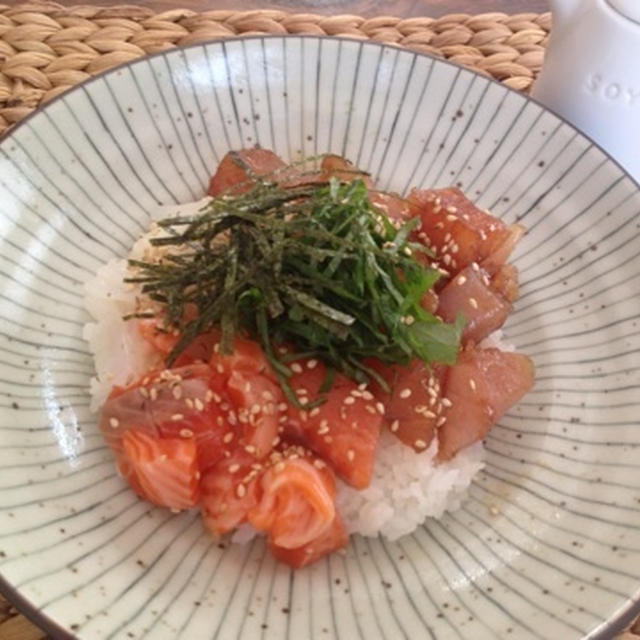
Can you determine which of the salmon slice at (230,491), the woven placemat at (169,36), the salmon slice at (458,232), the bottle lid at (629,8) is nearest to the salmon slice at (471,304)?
the salmon slice at (458,232)

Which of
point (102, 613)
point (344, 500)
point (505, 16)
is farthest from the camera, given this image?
point (505, 16)

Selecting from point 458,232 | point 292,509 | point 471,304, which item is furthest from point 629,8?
point 292,509

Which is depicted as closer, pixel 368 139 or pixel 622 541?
pixel 622 541

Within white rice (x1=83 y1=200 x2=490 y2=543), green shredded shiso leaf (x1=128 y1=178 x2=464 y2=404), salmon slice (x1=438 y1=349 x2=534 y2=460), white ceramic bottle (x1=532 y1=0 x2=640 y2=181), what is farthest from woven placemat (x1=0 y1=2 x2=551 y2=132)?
salmon slice (x1=438 y1=349 x2=534 y2=460)

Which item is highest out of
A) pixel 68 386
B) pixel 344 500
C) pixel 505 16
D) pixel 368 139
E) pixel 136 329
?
pixel 505 16

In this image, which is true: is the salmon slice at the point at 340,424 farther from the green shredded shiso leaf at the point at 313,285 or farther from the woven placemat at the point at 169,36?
the woven placemat at the point at 169,36

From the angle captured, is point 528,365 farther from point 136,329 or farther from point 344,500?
point 136,329

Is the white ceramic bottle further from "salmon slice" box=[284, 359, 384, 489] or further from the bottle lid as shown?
"salmon slice" box=[284, 359, 384, 489]

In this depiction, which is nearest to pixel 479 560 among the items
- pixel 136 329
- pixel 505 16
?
pixel 136 329
